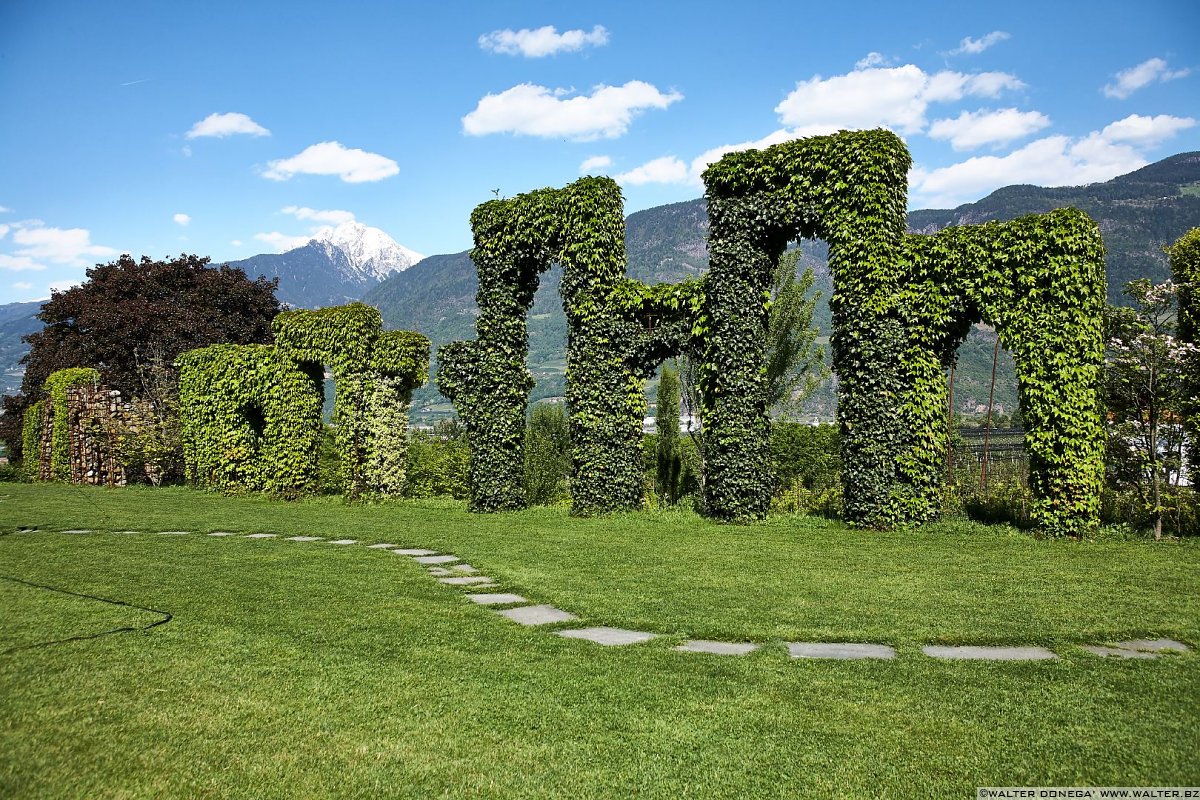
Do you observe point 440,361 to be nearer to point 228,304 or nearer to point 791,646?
point 791,646

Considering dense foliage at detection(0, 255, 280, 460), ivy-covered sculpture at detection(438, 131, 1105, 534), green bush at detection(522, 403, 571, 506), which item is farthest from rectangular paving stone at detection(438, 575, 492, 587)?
dense foliage at detection(0, 255, 280, 460)

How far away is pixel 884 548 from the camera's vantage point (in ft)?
34.6

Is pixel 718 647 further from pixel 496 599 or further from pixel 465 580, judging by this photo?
pixel 465 580

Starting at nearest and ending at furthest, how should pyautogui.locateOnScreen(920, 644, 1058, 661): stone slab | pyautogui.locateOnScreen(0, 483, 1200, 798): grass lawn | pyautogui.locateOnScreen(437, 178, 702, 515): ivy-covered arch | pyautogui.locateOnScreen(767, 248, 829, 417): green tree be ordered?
pyautogui.locateOnScreen(0, 483, 1200, 798): grass lawn
pyautogui.locateOnScreen(920, 644, 1058, 661): stone slab
pyautogui.locateOnScreen(437, 178, 702, 515): ivy-covered arch
pyautogui.locateOnScreen(767, 248, 829, 417): green tree

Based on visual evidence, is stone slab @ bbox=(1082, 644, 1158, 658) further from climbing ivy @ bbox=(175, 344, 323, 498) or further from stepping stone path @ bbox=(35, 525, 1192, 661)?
climbing ivy @ bbox=(175, 344, 323, 498)

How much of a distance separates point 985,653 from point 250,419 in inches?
805

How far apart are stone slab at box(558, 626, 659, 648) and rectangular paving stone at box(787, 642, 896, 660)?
113 centimetres

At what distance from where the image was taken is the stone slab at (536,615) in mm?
6664

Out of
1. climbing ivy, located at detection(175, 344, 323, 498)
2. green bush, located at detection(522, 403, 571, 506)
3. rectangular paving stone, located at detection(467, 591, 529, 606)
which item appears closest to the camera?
rectangular paving stone, located at detection(467, 591, 529, 606)

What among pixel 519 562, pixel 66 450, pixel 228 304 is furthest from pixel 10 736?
pixel 228 304

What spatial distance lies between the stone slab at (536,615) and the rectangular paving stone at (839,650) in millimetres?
2059

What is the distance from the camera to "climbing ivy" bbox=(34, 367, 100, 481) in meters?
25.4

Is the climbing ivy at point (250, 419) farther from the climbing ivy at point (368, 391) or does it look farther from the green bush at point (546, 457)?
the green bush at point (546, 457)

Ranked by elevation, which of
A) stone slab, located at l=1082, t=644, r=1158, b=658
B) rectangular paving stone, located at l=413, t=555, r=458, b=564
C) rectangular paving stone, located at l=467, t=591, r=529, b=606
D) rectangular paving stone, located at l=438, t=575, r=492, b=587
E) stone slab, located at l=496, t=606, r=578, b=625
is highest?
stone slab, located at l=1082, t=644, r=1158, b=658
